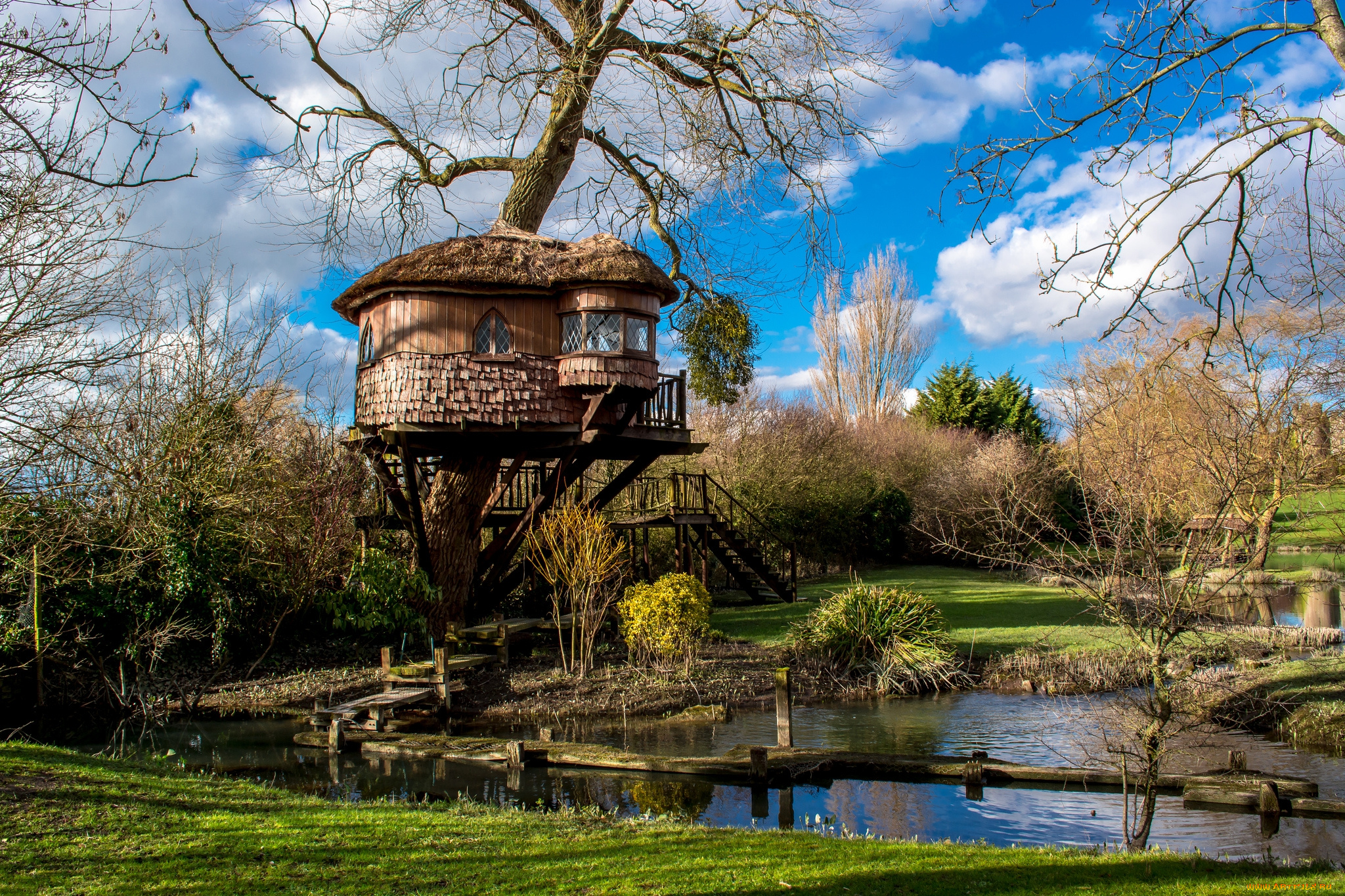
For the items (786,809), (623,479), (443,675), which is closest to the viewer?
(786,809)

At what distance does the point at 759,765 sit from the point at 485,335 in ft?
34.0

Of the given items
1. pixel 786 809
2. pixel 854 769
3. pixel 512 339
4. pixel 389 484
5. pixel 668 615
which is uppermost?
pixel 512 339

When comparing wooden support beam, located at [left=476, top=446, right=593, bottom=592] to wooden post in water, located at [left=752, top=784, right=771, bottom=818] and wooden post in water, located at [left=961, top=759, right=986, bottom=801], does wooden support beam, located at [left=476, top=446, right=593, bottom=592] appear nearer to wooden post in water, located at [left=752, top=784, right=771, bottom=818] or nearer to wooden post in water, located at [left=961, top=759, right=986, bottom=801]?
wooden post in water, located at [left=752, top=784, right=771, bottom=818]

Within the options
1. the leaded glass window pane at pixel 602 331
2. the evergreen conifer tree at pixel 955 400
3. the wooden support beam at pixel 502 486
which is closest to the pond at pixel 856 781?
the wooden support beam at pixel 502 486

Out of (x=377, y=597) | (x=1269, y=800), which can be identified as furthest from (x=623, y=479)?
(x=1269, y=800)

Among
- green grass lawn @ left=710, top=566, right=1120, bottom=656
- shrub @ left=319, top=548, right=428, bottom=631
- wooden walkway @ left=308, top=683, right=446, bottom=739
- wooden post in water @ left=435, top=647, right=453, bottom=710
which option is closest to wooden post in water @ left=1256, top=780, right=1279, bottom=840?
green grass lawn @ left=710, top=566, right=1120, bottom=656

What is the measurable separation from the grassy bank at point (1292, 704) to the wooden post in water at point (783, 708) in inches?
192

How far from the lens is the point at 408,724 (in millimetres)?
13477

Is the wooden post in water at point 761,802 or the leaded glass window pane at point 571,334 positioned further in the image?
the leaded glass window pane at point 571,334

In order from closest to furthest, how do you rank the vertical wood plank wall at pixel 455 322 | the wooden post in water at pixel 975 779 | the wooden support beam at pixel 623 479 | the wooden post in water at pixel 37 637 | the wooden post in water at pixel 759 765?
the wooden post in water at pixel 975 779
the wooden post in water at pixel 759 765
the wooden post in water at pixel 37 637
the vertical wood plank wall at pixel 455 322
the wooden support beam at pixel 623 479

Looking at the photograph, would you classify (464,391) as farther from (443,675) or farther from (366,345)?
(443,675)

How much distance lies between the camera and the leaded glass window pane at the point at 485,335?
17438 mm

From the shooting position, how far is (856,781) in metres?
10.3

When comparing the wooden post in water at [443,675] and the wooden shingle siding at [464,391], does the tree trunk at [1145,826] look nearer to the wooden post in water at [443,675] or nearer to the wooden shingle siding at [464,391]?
the wooden post in water at [443,675]
